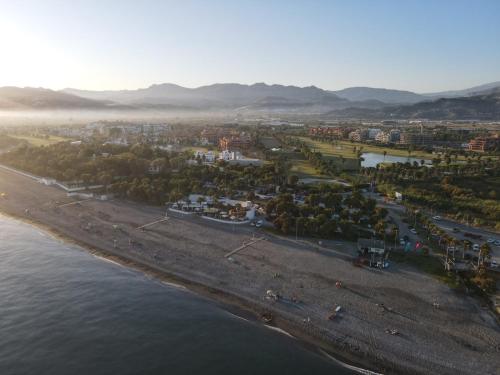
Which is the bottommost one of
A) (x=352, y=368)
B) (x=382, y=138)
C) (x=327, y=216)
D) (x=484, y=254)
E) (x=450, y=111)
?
(x=352, y=368)

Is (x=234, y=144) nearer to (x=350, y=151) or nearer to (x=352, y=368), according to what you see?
(x=350, y=151)

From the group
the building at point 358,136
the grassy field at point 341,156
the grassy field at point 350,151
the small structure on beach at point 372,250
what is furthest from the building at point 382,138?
the small structure on beach at point 372,250

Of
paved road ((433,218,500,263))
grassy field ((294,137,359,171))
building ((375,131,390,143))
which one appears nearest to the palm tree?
paved road ((433,218,500,263))

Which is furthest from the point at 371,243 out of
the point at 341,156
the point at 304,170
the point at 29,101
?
the point at 29,101

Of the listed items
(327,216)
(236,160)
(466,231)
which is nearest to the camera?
(327,216)

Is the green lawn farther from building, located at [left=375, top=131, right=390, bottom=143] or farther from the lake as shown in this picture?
building, located at [left=375, top=131, right=390, bottom=143]

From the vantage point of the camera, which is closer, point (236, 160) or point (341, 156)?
point (236, 160)

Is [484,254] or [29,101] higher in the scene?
[29,101]
